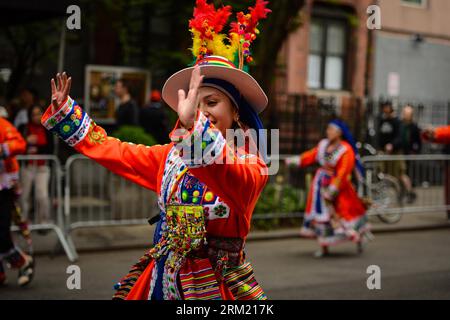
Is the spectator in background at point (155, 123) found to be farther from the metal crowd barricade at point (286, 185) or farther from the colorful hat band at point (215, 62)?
the colorful hat band at point (215, 62)

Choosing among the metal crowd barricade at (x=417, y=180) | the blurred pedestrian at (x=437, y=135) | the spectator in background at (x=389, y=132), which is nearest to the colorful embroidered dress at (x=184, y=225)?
the blurred pedestrian at (x=437, y=135)

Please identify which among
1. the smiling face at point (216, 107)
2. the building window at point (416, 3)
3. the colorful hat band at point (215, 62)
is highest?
the building window at point (416, 3)

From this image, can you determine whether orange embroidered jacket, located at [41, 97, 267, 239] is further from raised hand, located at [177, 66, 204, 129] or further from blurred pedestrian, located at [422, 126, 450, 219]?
blurred pedestrian, located at [422, 126, 450, 219]

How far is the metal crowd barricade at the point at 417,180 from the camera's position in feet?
43.7

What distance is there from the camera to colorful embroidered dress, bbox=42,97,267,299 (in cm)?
350

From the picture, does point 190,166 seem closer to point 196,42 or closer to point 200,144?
point 200,144

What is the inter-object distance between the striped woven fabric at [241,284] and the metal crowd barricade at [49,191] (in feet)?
20.7

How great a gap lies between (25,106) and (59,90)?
324 inches

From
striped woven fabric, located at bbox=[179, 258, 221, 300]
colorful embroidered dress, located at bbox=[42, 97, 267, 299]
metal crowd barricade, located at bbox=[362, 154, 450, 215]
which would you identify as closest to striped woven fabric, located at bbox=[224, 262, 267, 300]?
colorful embroidered dress, located at bbox=[42, 97, 267, 299]

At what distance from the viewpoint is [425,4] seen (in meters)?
23.3

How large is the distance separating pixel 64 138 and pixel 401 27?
20054 mm

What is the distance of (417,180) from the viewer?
13969mm

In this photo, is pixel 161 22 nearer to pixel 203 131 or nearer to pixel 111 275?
pixel 111 275

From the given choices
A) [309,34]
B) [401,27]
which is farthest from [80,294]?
[401,27]
